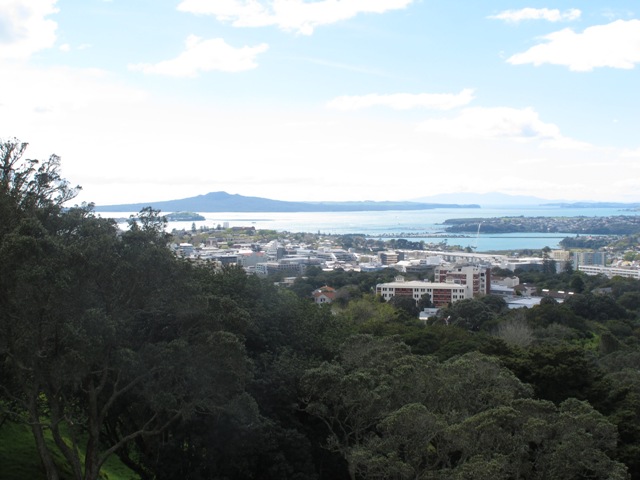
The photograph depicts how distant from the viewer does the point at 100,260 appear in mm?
7074

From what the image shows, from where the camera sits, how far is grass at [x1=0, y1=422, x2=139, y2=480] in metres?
8.79

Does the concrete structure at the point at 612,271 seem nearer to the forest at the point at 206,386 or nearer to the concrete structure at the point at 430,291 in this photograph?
the concrete structure at the point at 430,291

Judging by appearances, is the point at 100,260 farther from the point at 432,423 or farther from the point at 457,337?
the point at 457,337

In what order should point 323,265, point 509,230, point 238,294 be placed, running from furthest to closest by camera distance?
point 509,230, point 323,265, point 238,294

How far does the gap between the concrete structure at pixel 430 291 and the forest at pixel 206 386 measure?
1187 inches

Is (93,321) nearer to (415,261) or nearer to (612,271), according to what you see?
(415,261)

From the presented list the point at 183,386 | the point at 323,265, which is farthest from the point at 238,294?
the point at 323,265

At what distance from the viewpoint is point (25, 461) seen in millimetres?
9109

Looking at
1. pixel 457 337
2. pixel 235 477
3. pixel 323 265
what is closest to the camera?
pixel 235 477

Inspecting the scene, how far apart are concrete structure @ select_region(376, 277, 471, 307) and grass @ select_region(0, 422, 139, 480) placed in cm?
3193

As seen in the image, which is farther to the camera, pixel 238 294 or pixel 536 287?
pixel 536 287

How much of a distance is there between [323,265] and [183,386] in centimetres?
5605

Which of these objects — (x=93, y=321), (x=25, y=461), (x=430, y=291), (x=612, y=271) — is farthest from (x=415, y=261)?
(x=93, y=321)

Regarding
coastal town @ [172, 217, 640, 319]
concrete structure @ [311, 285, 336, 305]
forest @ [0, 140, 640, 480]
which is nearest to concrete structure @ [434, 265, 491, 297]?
coastal town @ [172, 217, 640, 319]
